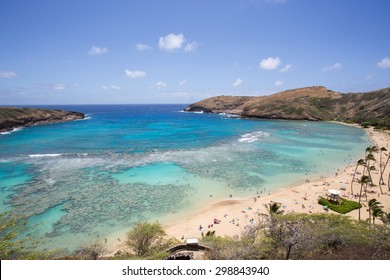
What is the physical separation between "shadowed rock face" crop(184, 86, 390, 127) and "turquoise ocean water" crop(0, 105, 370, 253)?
53740mm

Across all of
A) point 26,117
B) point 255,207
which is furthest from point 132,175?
point 26,117

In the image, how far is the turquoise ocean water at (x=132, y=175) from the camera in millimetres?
31484

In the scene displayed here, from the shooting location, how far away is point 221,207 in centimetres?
3447

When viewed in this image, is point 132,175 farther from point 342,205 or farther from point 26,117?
point 26,117

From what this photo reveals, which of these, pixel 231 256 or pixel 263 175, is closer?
pixel 231 256

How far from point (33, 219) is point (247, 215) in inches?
1090

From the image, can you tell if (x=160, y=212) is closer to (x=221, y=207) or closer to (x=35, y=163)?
(x=221, y=207)

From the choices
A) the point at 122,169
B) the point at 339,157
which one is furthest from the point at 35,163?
the point at 339,157

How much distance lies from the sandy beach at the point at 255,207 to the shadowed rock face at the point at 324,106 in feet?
278

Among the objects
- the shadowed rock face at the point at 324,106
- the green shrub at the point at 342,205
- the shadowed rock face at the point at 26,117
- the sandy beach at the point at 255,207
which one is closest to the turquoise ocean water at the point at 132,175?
the sandy beach at the point at 255,207

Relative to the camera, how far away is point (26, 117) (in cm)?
12288

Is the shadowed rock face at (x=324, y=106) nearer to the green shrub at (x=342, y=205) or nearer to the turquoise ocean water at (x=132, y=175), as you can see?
the turquoise ocean water at (x=132, y=175)

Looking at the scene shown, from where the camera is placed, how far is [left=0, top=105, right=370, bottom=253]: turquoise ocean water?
31484 millimetres

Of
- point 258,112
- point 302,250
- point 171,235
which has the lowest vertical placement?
point 171,235
